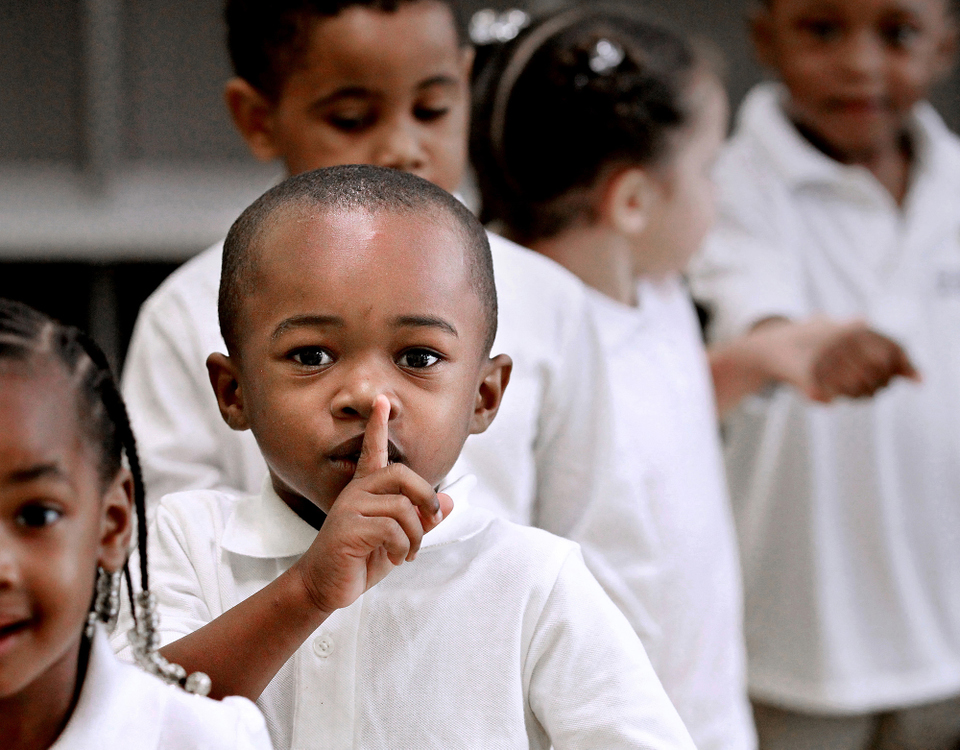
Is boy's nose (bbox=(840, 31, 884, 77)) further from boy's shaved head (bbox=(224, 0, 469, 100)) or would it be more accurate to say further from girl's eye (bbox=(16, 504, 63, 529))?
girl's eye (bbox=(16, 504, 63, 529))

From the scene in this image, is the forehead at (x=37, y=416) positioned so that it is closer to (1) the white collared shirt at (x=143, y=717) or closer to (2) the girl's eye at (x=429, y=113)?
(1) the white collared shirt at (x=143, y=717)

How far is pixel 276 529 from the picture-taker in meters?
0.54

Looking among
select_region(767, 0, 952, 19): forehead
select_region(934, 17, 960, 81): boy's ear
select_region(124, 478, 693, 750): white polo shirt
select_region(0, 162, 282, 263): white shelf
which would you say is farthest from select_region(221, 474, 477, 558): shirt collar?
select_region(0, 162, 282, 263): white shelf

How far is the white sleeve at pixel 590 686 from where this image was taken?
1.70 ft

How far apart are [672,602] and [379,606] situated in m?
0.41

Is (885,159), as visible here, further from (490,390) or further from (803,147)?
(490,390)

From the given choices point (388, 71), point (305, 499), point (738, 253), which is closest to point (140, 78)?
point (738, 253)

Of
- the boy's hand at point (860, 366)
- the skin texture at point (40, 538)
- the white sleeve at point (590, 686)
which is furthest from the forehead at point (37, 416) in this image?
the boy's hand at point (860, 366)

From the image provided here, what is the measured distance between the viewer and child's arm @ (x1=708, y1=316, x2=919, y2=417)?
1.17 meters

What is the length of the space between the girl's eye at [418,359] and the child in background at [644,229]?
38 centimetres

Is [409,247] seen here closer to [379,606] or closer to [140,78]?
[379,606]

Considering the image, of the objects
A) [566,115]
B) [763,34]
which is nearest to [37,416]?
[566,115]

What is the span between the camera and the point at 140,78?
2066mm

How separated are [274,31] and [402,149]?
129mm
